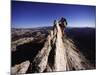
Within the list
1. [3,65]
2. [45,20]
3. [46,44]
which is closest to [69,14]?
[45,20]

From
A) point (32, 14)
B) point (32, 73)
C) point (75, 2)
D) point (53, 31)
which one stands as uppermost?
point (75, 2)

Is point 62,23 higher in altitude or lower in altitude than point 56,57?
higher

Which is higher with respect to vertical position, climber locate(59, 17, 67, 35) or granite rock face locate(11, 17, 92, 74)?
climber locate(59, 17, 67, 35)

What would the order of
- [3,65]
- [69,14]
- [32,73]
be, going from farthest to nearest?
1. [69,14]
2. [32,73]
3. [3,65]

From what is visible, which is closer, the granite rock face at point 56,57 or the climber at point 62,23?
the granite rock face at point 56,57

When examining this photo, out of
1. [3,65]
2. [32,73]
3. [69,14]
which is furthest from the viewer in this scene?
[69,14]

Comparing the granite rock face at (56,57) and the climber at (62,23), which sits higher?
the climber at (62,23)

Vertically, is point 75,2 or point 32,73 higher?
point 75,2

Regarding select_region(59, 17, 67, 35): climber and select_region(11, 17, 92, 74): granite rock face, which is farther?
select_region(59, 17, 67, 35): climber

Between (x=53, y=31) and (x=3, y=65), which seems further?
(x=53, y=31)

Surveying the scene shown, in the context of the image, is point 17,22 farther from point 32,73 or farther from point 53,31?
point 32,73
